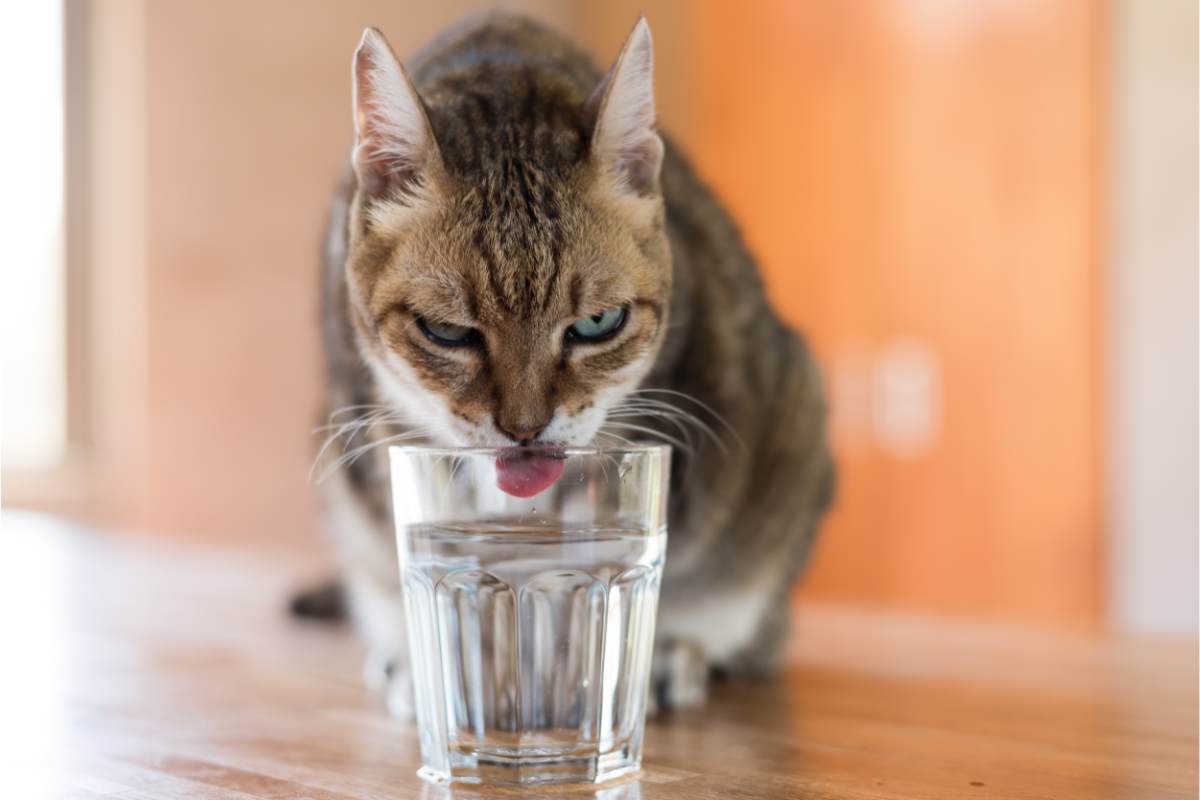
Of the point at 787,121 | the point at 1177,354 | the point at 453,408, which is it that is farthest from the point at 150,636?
the point at 787,121

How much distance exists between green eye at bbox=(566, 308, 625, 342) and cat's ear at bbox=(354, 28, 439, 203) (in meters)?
0.16

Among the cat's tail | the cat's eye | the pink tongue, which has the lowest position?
the cat's tail

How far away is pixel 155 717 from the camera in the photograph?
0.99 meters

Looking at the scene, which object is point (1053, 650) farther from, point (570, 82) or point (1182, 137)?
point (1182, 137)

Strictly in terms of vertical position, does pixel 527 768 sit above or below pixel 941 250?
below

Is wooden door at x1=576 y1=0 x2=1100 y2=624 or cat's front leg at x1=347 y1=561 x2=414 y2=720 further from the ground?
wooden door at x1=576 y1=0 x2=1100 y2=624

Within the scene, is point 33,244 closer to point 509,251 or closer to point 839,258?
point 839,258

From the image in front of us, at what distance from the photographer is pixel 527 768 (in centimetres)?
81

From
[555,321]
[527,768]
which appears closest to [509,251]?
[555,321]

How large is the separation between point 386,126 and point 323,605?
772mm

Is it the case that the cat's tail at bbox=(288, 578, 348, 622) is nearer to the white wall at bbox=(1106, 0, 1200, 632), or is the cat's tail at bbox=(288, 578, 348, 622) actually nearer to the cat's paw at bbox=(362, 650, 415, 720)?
Answer: the cat's paw at bbox=(362, 650, 415, 720)

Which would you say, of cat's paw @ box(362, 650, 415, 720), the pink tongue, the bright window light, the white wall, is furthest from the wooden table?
the bright window light

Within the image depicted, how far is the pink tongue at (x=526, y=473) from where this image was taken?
793 millimetres

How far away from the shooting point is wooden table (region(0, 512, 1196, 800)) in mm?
790
